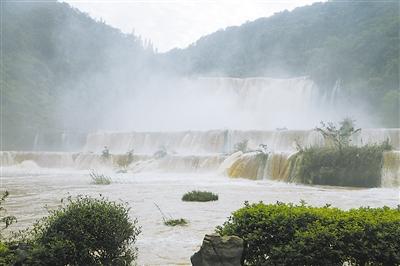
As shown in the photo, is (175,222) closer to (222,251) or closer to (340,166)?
(222,251)

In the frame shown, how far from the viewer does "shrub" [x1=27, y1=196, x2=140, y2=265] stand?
16.8 feet

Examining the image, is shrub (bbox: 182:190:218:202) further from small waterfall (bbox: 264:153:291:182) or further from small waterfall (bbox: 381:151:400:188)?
small waterfall (bbox: 381:151:400:188)

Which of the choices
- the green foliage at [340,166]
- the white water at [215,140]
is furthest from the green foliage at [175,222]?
the white water at [215,140]

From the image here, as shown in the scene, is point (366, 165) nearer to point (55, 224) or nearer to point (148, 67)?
point (55, 224)

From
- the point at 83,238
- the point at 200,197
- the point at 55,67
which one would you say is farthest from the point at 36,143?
the point at 83,238

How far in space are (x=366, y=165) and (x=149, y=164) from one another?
1693 centimetres

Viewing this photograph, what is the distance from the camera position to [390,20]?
63.3m

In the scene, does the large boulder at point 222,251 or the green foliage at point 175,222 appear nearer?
the large boulder at point 222,251

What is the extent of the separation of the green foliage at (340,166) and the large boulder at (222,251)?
61.4ft

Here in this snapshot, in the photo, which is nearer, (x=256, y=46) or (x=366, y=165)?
(x=366, y=165)

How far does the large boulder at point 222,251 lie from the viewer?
5059 mm

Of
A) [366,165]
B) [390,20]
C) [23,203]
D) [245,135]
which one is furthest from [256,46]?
[23,203]

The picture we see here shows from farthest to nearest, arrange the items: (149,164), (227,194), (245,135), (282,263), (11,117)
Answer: (11,117) < (245,135) < (149,164) < (227,194) < (282,263)

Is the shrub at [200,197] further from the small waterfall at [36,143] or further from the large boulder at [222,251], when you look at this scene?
the small waterfall at [36,143]
